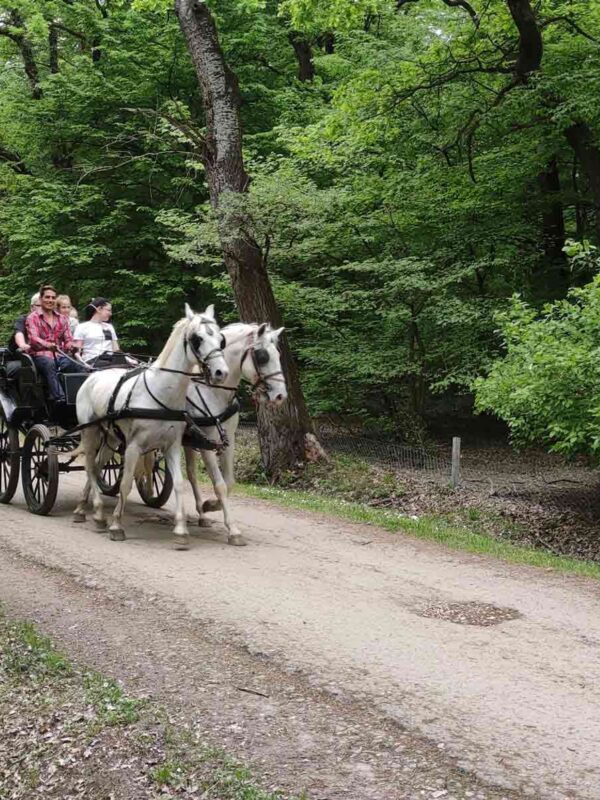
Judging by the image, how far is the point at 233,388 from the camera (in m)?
9.20

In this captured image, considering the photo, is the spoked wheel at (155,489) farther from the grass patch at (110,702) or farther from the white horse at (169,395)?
the grass patch at (110,702)

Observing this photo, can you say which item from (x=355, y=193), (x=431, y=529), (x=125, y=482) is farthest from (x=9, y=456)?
(x=355, y=193)

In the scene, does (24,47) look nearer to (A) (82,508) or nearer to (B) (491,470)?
(B) (491,470)

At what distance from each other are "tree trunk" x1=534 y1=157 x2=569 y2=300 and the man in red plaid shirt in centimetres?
1156

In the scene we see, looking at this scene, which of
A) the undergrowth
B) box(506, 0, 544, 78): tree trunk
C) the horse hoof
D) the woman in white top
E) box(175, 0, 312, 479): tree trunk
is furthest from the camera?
box(175, 0, 312, 479): tree trunk

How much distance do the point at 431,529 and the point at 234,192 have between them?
21.1 ft

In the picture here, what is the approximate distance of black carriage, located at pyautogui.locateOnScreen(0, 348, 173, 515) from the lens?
10.3 m

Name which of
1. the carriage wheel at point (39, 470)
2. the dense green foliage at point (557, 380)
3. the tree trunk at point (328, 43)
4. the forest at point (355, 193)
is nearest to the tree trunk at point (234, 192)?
the forest at point (355, 193)

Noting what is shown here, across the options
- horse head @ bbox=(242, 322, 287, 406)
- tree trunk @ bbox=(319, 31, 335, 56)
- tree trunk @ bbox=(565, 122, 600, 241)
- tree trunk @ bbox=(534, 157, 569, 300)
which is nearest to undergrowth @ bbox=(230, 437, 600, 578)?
horse head @ bbox=(242, 322, 287, 406)

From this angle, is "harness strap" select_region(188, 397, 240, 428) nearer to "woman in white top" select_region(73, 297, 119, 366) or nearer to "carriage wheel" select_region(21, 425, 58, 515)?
"carriage wheel" select_region(21, 425, 58, 515)

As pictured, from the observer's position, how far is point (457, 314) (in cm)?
1638

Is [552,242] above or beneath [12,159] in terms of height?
beneath

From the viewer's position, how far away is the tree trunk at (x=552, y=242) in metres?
18.8

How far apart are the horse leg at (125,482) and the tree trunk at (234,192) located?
5826 mm
